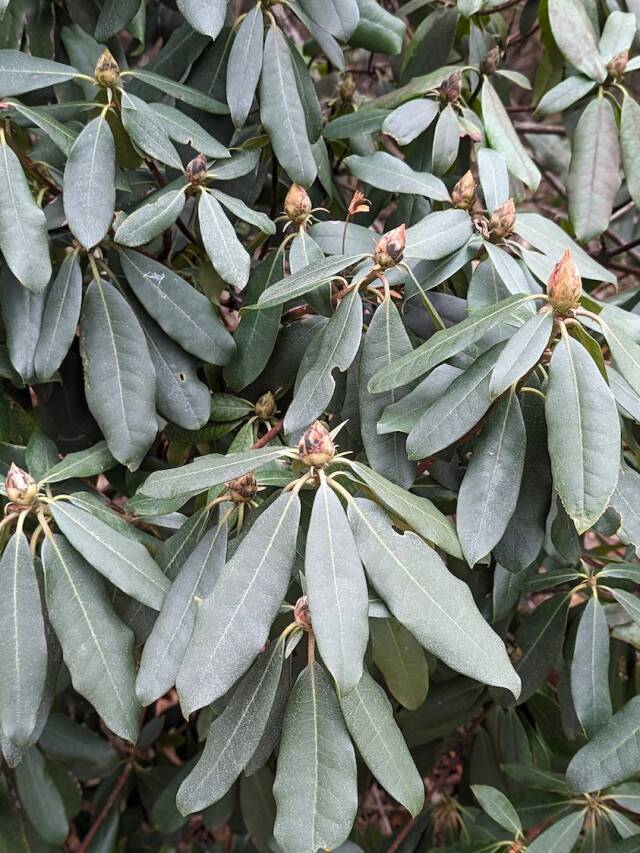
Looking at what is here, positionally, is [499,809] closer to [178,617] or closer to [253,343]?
[178,617]

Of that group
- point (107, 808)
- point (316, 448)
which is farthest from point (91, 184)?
point (107, 808)

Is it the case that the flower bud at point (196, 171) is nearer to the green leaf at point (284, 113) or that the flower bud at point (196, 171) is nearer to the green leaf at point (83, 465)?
the green leaf at point (284, 113)

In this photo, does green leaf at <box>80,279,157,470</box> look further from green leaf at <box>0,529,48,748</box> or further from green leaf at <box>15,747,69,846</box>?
green leaf at <box>15,747,69,846</box>

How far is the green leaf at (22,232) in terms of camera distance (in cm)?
77

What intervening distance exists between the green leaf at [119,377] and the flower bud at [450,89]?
0.49 m

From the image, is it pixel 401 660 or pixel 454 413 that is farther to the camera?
pixel 401 660

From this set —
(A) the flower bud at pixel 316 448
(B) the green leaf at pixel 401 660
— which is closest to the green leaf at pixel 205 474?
(A) the flower bud at pixel 316 448

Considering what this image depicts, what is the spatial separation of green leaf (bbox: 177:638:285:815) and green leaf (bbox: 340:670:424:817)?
0.07 metres

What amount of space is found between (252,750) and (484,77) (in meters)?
0.91

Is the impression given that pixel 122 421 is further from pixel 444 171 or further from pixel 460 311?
pixel 444 171

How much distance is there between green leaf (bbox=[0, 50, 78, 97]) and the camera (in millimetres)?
850

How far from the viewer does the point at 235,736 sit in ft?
2.21

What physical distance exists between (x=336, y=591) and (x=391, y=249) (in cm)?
33

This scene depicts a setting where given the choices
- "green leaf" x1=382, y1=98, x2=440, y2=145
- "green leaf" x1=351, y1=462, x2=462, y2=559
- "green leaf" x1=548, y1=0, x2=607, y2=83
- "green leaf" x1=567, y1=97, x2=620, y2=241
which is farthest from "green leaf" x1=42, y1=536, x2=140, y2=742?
"green leaf" x1=548, y1=0, x2=607, y2=83
